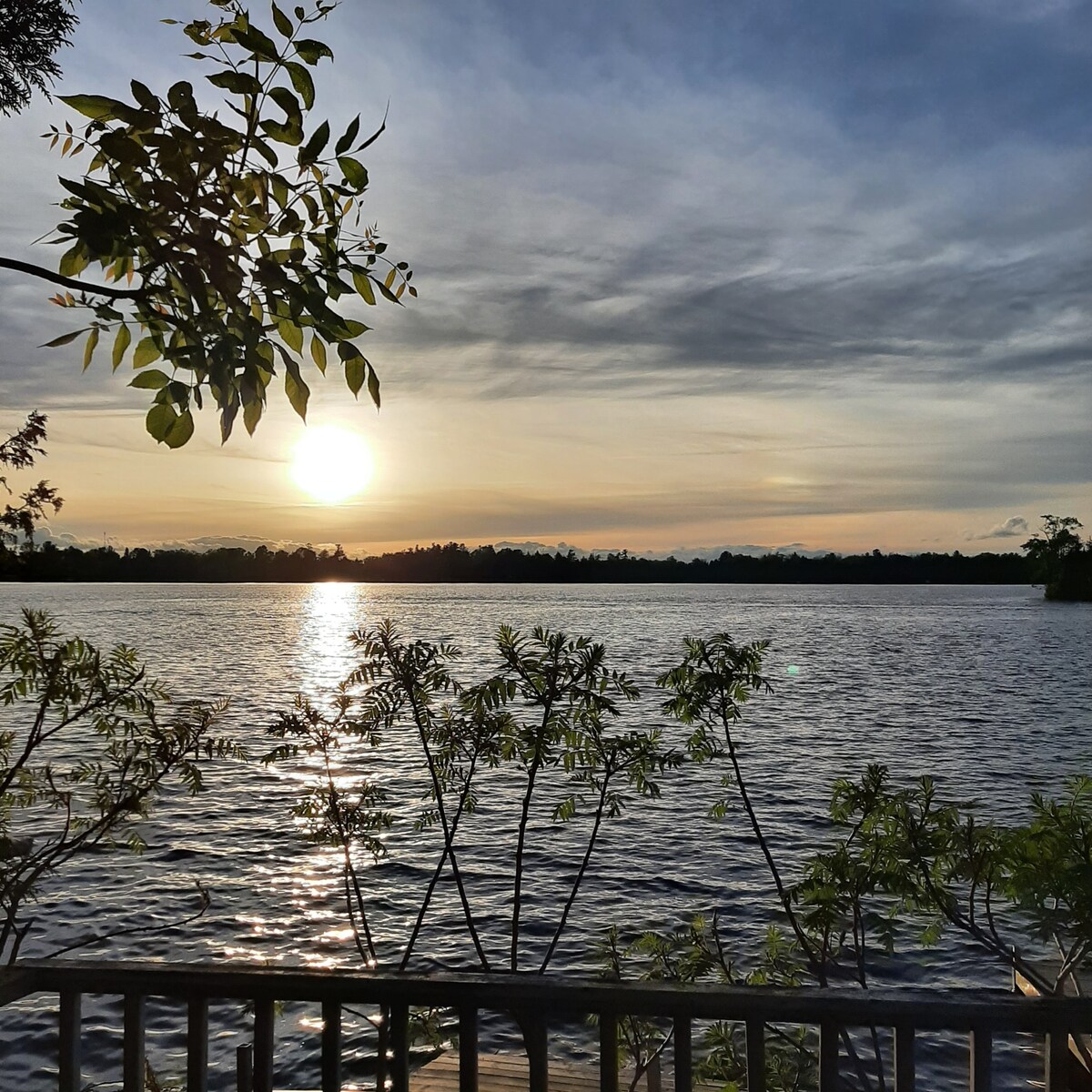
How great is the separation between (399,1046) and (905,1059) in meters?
1.56

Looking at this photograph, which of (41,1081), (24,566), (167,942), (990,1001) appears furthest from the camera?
(167,942)

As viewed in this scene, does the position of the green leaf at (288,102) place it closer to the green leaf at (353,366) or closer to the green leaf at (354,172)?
the green leaf at (354,172)

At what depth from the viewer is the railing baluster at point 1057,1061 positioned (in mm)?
2896

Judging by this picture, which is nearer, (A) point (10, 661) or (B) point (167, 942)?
(A) point (10, 661)

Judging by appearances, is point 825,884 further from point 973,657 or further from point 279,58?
point 973,657

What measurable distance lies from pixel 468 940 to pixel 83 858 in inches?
350

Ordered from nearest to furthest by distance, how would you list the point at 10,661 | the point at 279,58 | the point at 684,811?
the point at 279,58 < the point at 10,661 < the point at 684,811

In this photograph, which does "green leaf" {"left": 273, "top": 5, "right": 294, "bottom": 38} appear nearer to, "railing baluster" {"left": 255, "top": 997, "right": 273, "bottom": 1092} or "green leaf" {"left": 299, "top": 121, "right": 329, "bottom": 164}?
"green leaf" {"left": 299, "top": 121, "right": 329, "bottom": 164}

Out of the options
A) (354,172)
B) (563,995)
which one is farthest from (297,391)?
(563,995)

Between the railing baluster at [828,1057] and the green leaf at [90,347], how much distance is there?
8.68ft

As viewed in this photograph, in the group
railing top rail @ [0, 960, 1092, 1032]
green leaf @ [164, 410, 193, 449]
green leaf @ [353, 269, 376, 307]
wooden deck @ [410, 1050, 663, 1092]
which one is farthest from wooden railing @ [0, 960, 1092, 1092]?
wooden deck @ [410, 1050, 663, 1092]

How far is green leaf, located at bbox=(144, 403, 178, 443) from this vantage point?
77.9 inches

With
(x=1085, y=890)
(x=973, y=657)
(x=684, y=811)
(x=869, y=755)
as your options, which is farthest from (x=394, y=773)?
(x=973, y=657)

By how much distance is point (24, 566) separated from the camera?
616 centimetres
